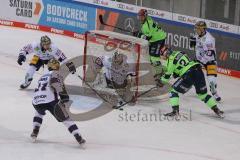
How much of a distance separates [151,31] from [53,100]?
4.99m

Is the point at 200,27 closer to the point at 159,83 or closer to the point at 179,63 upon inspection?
the point at 179,63

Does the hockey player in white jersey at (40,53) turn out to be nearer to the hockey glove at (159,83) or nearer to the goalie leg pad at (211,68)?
the hockey glove at (159,83)

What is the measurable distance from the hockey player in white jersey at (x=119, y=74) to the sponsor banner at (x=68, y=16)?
6536 millimetres

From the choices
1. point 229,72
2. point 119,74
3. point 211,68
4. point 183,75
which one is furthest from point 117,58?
point 229,72

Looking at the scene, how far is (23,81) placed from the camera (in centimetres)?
1318

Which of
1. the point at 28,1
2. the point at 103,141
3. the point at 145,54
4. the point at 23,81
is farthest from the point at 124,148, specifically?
the point at 28,1

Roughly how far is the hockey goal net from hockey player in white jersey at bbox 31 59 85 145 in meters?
2.85

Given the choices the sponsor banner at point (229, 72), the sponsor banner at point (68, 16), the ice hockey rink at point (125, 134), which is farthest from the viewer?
the sponsor banner at point (68, 16)

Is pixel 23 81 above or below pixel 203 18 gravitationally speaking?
below

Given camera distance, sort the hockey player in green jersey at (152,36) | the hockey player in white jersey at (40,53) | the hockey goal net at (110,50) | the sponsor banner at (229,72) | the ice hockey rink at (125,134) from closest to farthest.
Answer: the ice hockey rink at (125,134), the hockey player in white jersey at (40,53), the hockey goal net at (110,50), the hockey player in green jersey at (152,36), the sponsor banner at (229,72)

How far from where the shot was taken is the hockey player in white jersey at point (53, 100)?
8.77m

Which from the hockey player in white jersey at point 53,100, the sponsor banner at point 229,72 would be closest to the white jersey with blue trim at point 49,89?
the hockey player in white jersey at point 53,100

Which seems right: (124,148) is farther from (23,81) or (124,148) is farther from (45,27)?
(45,27)

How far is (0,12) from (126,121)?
984cm
